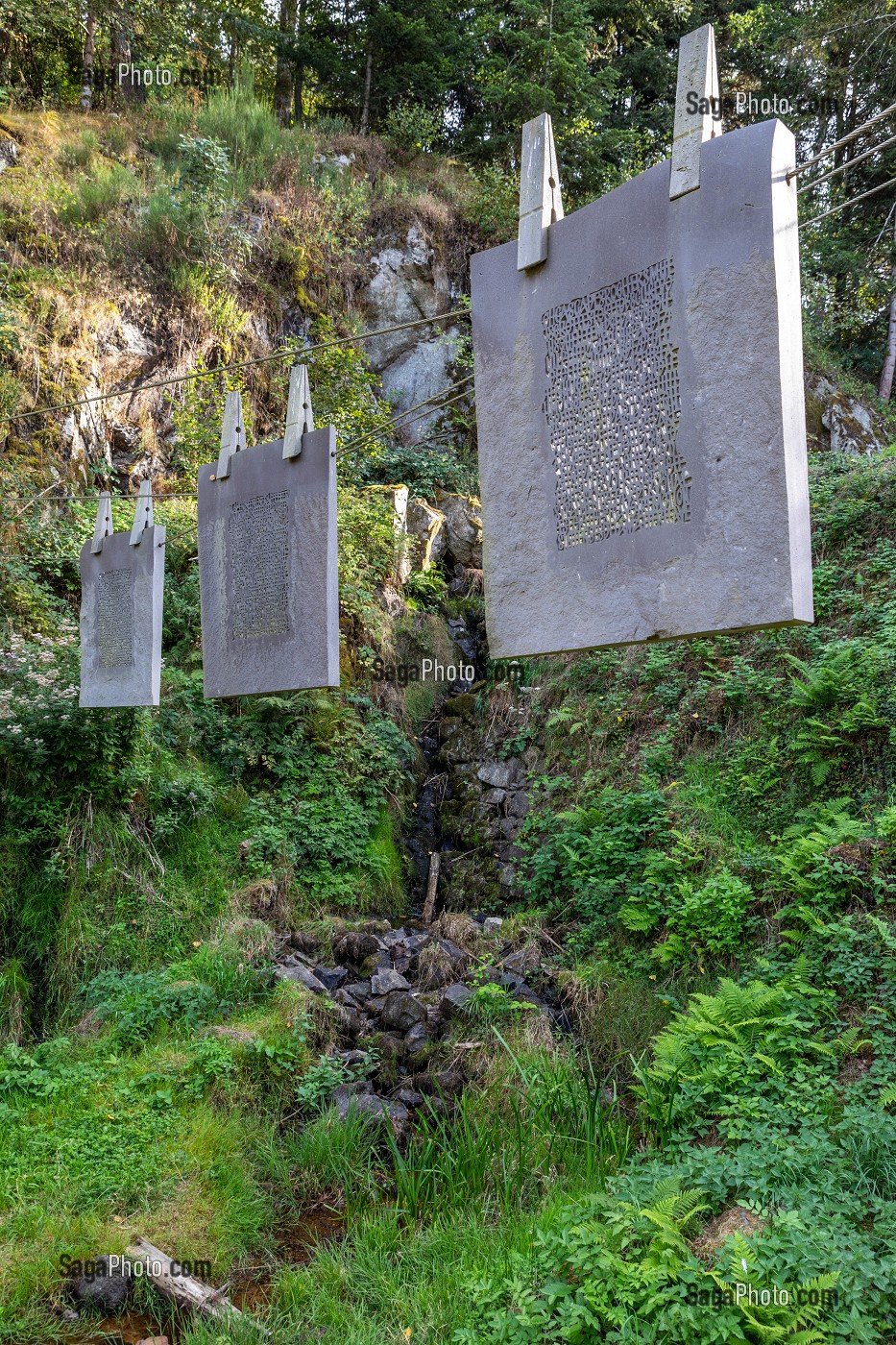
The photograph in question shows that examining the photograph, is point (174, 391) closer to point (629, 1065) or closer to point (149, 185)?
point (149, 185)

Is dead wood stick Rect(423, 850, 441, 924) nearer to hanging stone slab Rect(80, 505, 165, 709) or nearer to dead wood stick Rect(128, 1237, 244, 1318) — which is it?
hanging stone slab Rect(80, 505, 165, 709)

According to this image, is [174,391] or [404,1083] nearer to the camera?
[404,1083]

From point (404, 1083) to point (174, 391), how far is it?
29.4 feet

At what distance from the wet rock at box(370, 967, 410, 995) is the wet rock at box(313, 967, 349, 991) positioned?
0.27m

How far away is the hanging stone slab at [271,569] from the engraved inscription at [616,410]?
1623 millimetres

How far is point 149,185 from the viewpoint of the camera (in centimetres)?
1277

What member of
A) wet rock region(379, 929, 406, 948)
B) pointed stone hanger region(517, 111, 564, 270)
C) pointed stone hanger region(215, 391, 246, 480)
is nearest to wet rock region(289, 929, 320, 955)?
wet rock region(379, 929, 406, 948)

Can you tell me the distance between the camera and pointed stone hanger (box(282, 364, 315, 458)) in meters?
4.94

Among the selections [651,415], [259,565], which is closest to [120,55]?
[259,565]

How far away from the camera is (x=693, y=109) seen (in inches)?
120

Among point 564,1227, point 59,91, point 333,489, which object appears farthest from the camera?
point 59,91

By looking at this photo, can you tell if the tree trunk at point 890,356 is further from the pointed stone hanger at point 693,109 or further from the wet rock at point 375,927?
the pointed stone hanger at point 693,109

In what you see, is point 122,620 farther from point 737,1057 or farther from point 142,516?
point 737,1057

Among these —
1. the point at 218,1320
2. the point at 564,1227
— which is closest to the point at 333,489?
the point at 564,1227
